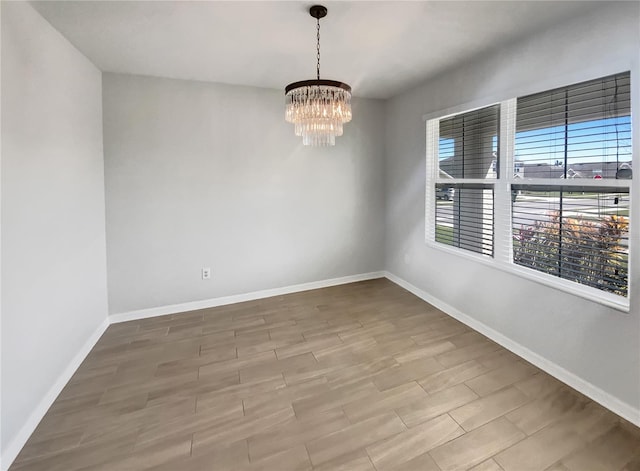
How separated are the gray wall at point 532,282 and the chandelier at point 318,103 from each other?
5.10ft

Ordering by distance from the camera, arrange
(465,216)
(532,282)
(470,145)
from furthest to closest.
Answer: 1. (465,216)
2. (470,145)
3. (532,282)

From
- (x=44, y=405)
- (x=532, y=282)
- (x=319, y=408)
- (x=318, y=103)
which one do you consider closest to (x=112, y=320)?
(x=44, y=405)

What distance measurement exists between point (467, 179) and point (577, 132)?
1044 mm

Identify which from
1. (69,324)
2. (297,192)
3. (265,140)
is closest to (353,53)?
(265,140)

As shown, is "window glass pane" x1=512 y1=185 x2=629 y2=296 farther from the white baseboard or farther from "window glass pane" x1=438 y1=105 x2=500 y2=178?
the white baseboard

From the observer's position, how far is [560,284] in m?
2.31

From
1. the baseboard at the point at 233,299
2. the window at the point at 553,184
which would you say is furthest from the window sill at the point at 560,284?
the baseboard at the point at 233,299

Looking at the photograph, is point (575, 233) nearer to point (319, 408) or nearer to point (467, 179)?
point (467, 179)

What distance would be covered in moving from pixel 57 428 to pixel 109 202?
6.80ft

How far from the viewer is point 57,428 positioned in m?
1.89

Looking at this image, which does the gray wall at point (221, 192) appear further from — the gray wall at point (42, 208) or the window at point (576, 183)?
the window at point (576, 183)

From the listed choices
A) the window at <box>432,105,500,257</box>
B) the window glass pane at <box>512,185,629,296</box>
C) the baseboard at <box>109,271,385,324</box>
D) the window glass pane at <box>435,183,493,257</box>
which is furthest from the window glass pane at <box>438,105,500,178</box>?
the baseboard at <box>109,271,385,324</box>

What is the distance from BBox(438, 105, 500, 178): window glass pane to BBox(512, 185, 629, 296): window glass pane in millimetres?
449

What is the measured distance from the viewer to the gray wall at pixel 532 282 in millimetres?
1937
